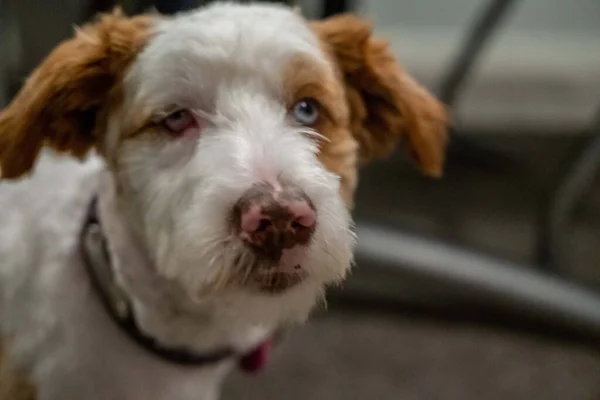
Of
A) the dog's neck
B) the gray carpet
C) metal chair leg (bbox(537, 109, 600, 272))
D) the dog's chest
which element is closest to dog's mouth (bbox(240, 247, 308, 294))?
the dog's neck

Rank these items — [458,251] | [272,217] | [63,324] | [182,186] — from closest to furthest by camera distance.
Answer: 1. [272,217]
2. [182,186]
3. [63,324]
4. [458,251]

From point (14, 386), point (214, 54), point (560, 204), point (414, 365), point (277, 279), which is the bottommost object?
point (414, 365)

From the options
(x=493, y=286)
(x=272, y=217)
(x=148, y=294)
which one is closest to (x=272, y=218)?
(x=272, y=217)

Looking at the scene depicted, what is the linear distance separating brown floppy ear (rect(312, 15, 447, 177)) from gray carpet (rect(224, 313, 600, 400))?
512mm

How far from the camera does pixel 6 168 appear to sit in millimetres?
816

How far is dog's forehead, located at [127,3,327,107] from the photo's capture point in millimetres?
802

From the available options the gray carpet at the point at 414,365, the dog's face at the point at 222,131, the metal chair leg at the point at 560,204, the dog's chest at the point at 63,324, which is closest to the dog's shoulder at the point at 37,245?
the dog's chest at the point at 63,324

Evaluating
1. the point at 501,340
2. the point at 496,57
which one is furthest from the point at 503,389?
the point at 496,57

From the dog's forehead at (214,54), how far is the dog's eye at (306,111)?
0.13ft

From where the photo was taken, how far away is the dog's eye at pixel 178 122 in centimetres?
83

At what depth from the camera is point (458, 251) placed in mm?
1532

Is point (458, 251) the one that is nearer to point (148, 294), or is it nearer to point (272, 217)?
point (148, 294)

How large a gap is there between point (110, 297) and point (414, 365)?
66cm

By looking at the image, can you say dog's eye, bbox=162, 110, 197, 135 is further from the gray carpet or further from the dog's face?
the gray carpet
